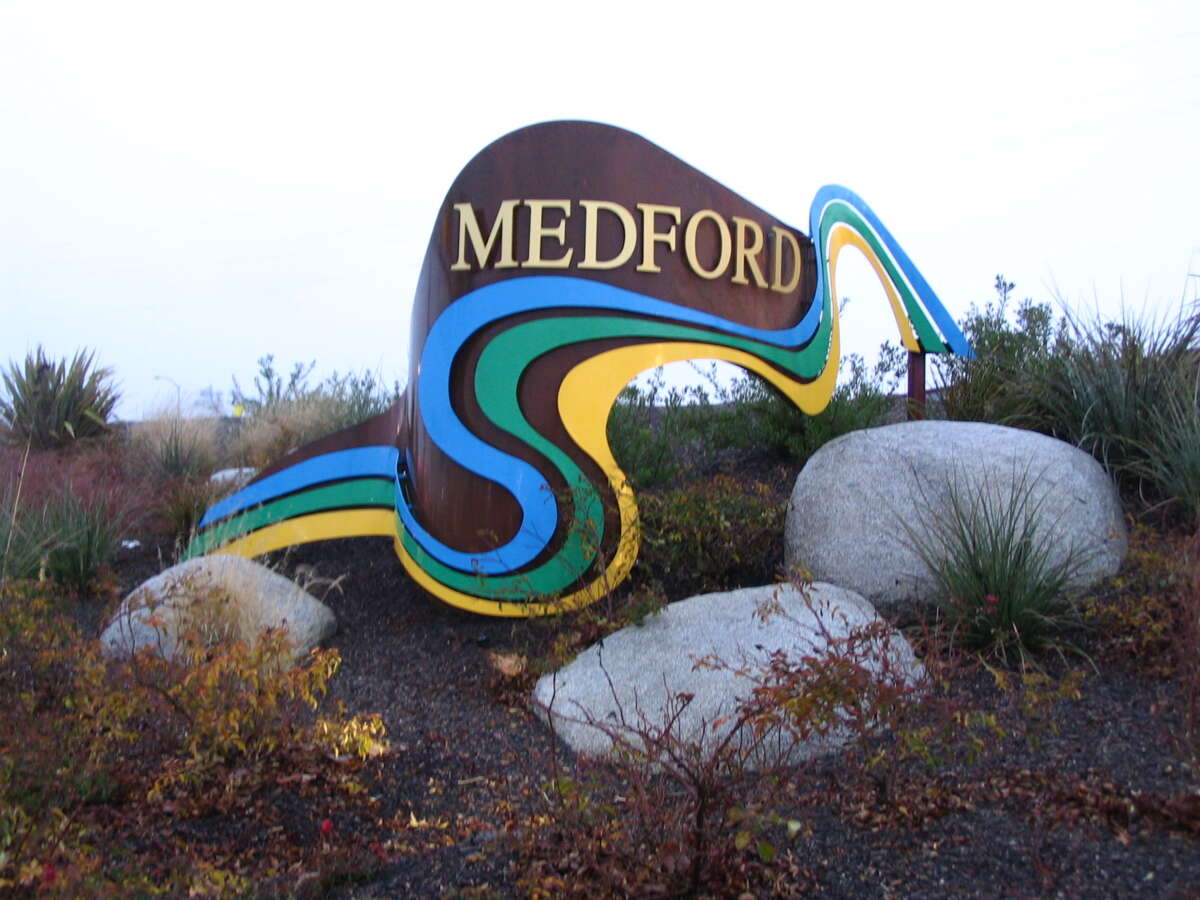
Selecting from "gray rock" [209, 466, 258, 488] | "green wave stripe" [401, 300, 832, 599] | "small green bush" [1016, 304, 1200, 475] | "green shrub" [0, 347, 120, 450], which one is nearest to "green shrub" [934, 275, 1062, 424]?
"small green bush" [1016, 304, 1200, 475]

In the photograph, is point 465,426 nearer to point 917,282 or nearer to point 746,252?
point 746,252

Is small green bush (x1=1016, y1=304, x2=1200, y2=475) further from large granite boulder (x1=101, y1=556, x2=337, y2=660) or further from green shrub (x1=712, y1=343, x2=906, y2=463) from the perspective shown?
large granite boulder (x1=101, y1=556, x2=337, y2=660)

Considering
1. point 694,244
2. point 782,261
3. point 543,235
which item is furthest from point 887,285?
point 543,235

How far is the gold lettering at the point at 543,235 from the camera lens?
7.29m

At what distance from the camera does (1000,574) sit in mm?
5887

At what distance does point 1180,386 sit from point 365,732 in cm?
582

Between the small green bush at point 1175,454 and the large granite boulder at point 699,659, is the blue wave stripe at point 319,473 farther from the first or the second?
the small green bush at point 1175,454

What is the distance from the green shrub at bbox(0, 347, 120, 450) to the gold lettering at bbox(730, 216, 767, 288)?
9.50 m

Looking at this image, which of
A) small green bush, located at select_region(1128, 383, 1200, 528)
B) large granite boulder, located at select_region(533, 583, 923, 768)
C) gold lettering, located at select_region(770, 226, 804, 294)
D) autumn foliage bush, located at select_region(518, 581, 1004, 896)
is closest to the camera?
autumn foliage bush, located at select_region(518, 581, 1004, 896)

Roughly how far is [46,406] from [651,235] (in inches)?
380

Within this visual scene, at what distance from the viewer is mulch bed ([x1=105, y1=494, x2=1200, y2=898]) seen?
11.6 ft

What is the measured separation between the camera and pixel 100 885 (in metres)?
3.55

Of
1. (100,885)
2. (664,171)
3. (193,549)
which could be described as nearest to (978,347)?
(664,171)

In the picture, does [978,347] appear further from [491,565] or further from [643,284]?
[491,565]
